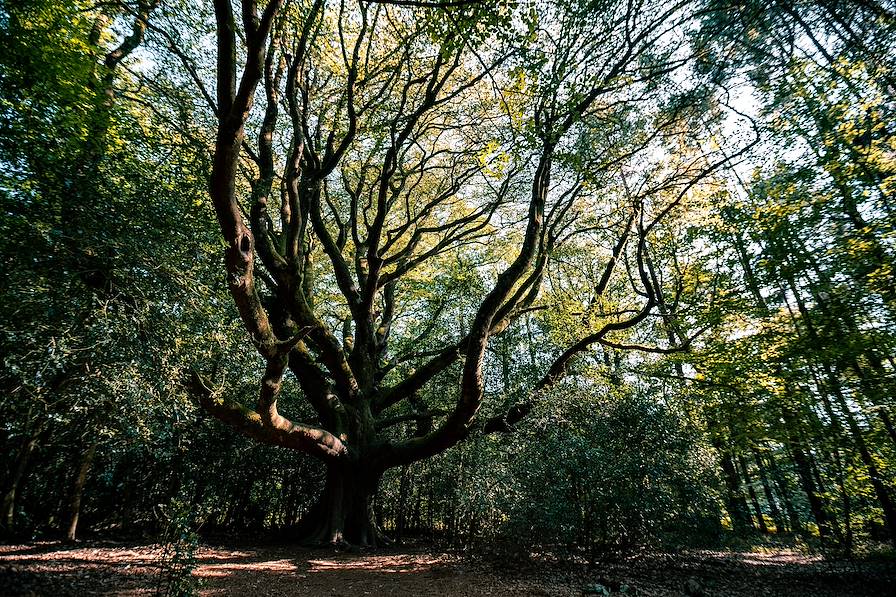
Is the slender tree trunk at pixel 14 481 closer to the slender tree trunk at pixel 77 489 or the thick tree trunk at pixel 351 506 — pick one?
the slender tree trunk at pixel 77 489

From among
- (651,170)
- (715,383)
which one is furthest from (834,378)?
(651,170)

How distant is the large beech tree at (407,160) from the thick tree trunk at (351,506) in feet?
Result: 0.11

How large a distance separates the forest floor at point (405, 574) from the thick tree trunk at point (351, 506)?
2.49 feet

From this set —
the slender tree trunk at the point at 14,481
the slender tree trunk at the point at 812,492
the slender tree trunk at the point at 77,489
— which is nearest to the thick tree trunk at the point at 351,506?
the slender tree trunk at the point at 77,489

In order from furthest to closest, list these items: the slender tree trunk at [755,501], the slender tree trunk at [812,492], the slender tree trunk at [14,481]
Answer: the slender tree trunk at [755,501] → the slender tree trunk at [812,492] → the slender tree trunk at [14,481]

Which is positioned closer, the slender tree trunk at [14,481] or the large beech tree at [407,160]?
the large beech tree at [407,160]

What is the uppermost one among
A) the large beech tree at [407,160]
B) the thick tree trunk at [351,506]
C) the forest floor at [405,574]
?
the large beech tree at [407,160]

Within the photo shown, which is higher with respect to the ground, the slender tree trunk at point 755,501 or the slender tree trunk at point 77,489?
the slender tree trunk at point 77,489

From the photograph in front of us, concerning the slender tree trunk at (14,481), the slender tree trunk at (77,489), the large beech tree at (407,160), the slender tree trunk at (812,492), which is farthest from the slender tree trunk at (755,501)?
the slender tree trunk at (14,481)

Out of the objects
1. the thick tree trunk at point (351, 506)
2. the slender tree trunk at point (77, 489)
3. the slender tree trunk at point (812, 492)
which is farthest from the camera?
the thick tree trunk at point (351, 506)

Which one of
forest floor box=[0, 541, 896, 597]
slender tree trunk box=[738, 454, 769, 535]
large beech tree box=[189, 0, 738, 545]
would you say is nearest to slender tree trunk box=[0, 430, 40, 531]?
forest floor box=[0, 541, 896, 597]

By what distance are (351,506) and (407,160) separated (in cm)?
915

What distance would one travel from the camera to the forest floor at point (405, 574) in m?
5.04

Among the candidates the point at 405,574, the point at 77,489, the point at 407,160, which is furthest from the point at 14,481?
the point at 407,160
